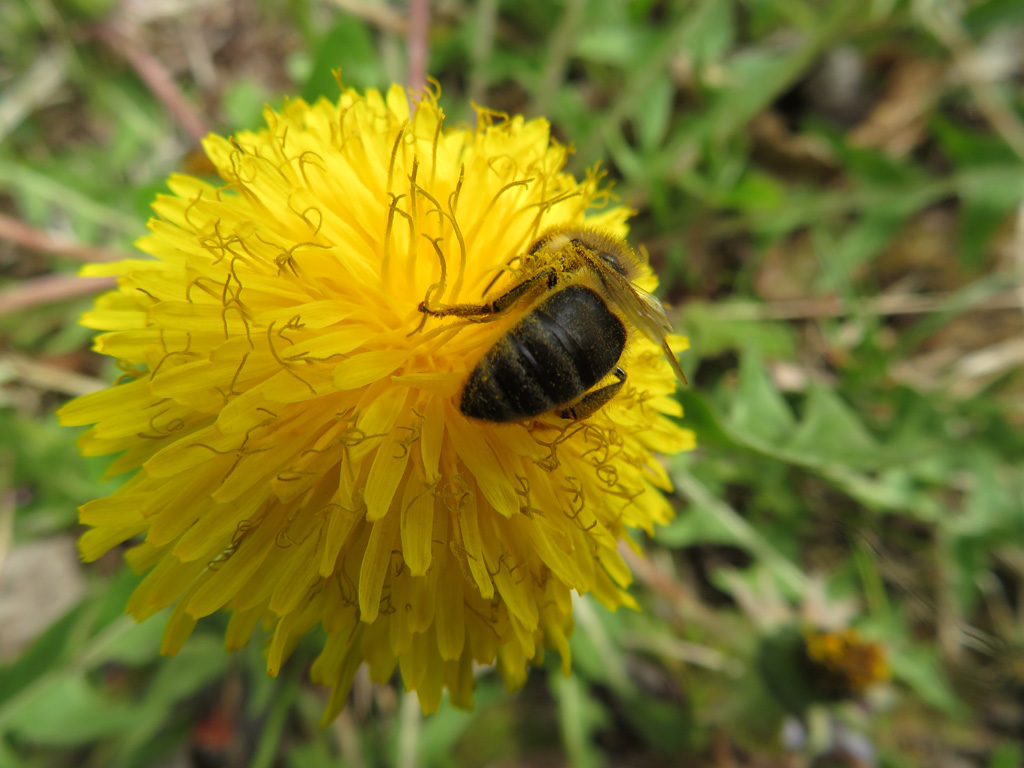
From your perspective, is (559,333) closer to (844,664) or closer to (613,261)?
(613,261)

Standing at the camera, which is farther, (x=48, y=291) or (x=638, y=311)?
(x=48, y=291)

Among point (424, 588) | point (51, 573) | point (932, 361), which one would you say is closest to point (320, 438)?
point (424, 588)

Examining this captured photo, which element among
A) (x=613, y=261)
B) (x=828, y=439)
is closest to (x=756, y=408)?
(x=828, y=439)

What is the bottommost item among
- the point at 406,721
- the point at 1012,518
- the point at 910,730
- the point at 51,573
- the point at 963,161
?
the point at 910,730

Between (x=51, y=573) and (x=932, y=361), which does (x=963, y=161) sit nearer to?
(x=932, y=361)

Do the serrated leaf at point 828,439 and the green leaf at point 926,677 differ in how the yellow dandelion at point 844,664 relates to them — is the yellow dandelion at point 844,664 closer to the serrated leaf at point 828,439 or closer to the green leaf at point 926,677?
the green leaf at point 926,677

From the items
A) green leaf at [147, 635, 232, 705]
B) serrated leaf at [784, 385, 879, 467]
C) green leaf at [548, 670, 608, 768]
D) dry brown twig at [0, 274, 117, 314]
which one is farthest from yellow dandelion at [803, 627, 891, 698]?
dry brown twig at [0, 274, 117, 314]
